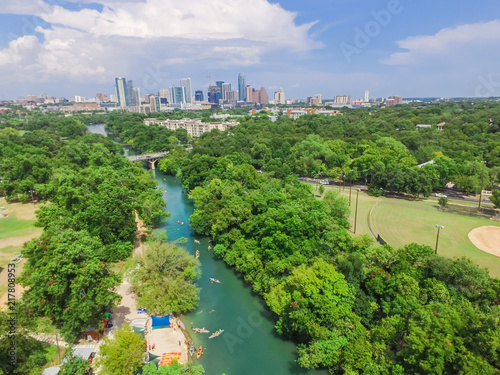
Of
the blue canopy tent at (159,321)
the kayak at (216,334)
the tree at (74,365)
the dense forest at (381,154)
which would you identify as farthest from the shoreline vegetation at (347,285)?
the tree at (74,365)

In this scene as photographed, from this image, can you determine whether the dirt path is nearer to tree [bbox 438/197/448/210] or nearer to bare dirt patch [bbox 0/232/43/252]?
bare dirt patch [bbox 0/232/43/252]

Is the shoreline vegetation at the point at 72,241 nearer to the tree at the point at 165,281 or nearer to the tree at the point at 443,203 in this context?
the tree at the point at 165,281

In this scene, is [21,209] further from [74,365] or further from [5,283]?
[74,365]

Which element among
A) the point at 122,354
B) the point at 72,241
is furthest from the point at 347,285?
the point at 72,241

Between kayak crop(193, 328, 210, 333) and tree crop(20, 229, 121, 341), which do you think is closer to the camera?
tree crop(20, 229, 121, 341)

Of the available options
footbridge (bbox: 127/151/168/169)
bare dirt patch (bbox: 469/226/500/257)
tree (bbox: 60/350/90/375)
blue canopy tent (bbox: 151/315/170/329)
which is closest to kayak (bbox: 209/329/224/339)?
blue canopy tent (bbox: 151/315/170/329)

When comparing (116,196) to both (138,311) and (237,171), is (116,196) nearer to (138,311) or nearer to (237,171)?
(138,311)
